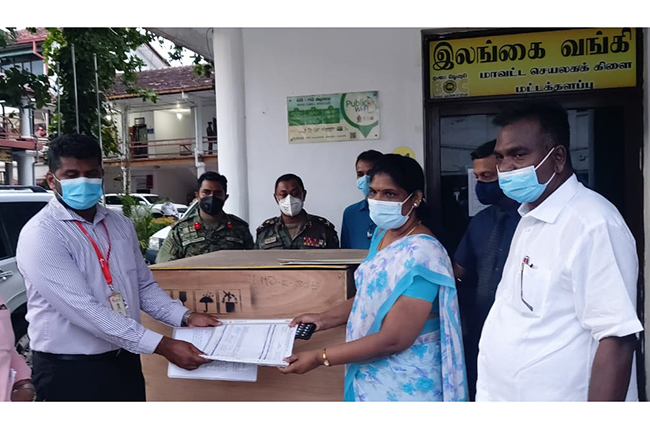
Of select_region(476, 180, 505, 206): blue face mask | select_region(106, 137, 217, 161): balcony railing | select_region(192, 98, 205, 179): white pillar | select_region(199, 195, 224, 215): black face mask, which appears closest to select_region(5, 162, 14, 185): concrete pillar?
select_region(106, 137, 217, 161): balcony railing

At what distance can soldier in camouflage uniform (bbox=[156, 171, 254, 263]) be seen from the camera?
385 cm

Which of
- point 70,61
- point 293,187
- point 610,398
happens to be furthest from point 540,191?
point 70,61

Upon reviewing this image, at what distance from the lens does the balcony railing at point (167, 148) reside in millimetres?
20766

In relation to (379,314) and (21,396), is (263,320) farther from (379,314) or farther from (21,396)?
(21,396)

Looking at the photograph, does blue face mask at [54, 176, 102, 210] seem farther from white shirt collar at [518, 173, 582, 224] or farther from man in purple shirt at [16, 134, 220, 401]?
white shirt collar at [518, 173, 582, 224]

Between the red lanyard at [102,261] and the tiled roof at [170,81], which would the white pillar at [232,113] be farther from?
the tiled roof at [170,81]

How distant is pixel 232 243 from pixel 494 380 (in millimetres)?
2478

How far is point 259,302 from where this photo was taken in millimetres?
2135

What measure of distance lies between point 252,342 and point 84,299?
2.14 feet

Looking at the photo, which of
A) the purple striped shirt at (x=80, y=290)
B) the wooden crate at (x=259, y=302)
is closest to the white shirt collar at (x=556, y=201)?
the wooden crate at (x=259, y=302)

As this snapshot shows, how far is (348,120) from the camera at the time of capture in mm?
4223

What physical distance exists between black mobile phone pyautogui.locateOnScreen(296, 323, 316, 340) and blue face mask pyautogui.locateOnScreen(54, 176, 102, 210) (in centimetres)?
100

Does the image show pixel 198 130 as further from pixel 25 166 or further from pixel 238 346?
pixel 238 346

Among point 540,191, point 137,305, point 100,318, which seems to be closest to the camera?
point 540,191
